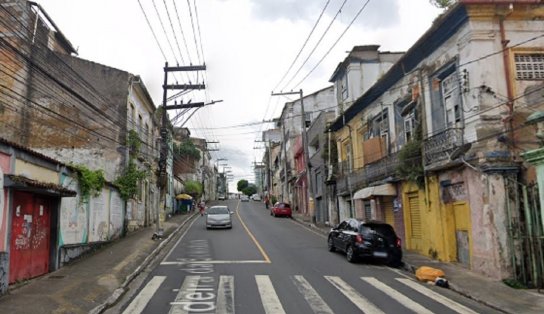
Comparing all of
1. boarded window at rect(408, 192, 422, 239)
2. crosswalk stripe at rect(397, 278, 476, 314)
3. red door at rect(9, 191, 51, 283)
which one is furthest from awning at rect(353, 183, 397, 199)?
red door at rect(9, 191, 51, 283)

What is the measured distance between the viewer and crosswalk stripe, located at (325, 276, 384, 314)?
9198 millimetres

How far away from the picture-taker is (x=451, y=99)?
1598cm

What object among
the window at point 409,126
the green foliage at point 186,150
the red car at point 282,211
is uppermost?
the green foliage at point 186,150

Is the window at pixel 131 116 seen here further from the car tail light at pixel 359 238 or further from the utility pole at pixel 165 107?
the car tail light at pixel 359 238

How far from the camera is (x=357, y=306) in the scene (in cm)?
945

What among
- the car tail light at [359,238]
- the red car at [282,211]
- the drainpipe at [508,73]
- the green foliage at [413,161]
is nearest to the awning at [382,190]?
the green foliage at [413,161]

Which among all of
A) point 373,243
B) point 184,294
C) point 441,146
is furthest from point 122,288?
point 441,146

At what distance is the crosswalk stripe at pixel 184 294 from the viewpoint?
8.98 metres

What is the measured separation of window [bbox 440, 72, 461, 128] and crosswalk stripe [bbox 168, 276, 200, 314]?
9.71 metres

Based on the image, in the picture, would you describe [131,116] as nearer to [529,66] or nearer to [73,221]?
[73,221]

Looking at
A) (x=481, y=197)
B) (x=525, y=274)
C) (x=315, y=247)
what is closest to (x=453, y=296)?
(x=525, y=274)

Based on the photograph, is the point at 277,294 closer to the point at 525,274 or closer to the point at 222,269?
the point at 222,269

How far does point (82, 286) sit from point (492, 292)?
32.5 feet

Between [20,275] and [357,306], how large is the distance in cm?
837
